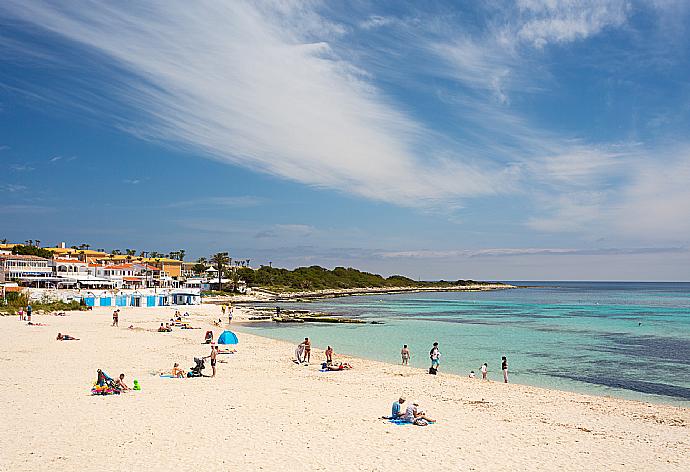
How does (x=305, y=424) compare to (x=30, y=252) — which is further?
(x=30, y=252)

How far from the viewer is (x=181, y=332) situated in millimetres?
38500

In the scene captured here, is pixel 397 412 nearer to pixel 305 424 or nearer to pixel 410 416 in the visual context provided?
pixel 410 416

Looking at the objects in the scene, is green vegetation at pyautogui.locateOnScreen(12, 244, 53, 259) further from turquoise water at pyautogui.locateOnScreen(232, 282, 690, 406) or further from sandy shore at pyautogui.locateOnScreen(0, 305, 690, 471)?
sandy shore at pyautogui.locateOnScreen(0, 305, 690, 471)

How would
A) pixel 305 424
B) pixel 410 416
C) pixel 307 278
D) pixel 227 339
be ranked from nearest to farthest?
pixel 305 424
pixel 410 416
pixel 227 339
pixel 307 278

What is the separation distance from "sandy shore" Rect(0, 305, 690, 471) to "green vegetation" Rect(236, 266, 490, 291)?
347 ft

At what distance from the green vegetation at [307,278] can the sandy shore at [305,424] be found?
347ft

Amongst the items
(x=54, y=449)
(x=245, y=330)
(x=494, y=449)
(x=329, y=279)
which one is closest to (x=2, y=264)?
(x=245, y=330)

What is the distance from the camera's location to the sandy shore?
11.1 meters

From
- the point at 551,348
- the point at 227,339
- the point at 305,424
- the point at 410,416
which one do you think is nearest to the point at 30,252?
the point at 227,339

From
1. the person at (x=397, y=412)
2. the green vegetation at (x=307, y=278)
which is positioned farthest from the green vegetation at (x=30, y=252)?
the person at (x=397, y=412)

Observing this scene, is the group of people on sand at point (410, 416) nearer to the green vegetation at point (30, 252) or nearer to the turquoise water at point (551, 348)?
the turquoise water at point (551, 348)

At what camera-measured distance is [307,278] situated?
152 meters

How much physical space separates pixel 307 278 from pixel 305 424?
456ft

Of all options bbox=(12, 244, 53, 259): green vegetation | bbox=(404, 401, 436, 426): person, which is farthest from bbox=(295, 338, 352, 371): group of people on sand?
bbox=(12, 244, 53, 259): green vegetation
